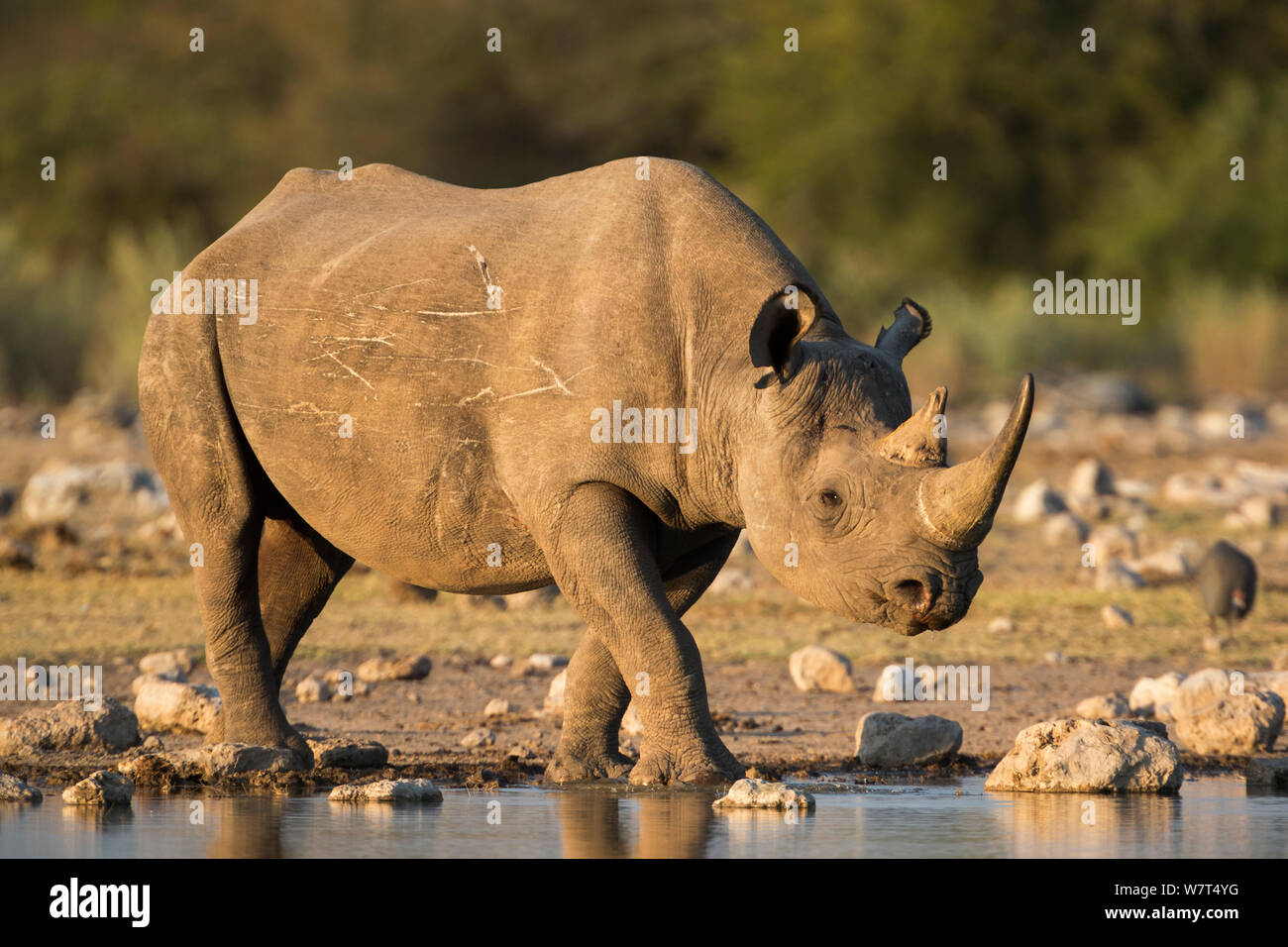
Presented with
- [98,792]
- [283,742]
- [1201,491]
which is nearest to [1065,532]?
[1201,491]

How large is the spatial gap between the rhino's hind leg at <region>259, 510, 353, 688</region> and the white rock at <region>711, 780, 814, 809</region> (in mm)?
2535

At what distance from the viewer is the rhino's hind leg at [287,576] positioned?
344 inches

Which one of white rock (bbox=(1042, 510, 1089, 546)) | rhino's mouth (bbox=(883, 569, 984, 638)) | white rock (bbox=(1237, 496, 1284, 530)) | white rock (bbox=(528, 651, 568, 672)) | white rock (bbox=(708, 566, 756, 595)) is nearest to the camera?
rhino's mouth (bbox=(883, 569, 984, 638))

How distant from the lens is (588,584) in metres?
7.35

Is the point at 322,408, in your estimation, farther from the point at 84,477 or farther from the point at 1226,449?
the point at 1226,449

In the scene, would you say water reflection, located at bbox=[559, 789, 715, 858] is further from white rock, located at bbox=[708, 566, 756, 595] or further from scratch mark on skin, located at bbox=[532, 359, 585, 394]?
white rock, located at bbox=[708, 566, 756, 595]

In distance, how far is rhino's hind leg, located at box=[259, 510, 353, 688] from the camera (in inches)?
344

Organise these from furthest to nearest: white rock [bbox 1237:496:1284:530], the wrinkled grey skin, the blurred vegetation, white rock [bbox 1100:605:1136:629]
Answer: the blurred vegetation → white rock [bbox 1237:496:1284:530] → white rock [bbox 1100:605:1136:629] → the wrinkled grey skin

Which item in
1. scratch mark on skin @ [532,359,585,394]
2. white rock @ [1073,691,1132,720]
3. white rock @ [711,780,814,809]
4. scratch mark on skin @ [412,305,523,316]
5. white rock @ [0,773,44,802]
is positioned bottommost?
white rock @ [711,780,814,809]

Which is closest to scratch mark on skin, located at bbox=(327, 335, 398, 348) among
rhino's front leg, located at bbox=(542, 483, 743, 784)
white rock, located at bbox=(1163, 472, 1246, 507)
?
rhino's front leg, located at bbox=(542, 483, 743, 784)

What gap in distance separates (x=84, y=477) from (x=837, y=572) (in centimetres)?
1014

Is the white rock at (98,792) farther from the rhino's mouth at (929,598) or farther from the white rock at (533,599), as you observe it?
the white rock at (533,599)

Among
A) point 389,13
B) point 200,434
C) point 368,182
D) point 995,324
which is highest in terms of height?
point 389,13
